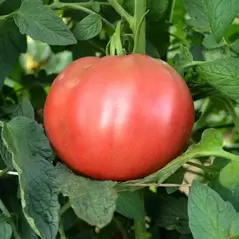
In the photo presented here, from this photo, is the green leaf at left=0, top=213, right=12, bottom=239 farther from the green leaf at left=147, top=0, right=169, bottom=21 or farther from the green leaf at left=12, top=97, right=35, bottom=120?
the green leaf at left=147, top=0, right=169, bottom=21

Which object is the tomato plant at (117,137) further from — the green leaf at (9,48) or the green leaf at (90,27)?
the green leaf at (9,48)

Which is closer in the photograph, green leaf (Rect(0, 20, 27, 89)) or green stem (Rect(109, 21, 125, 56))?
green stem (Rect(109, 21, 125, 56))

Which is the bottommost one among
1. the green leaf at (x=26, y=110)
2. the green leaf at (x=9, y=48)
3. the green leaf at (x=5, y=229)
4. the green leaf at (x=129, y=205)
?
the green leaf at (x=129, y=205)

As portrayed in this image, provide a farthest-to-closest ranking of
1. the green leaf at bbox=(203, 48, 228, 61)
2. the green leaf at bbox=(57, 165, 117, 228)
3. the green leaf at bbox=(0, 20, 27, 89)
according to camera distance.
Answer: the green leaf at bbox=(0, 20, 27, 89)
the green leaf at bbox=(203, 48, 228, 61)
the green leaf at bbox=(57, 165, 117, 228)

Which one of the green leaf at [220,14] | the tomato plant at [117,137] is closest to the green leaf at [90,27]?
the tomato plant at [117,137]

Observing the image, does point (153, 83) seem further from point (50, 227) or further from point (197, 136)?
point (197, 136)

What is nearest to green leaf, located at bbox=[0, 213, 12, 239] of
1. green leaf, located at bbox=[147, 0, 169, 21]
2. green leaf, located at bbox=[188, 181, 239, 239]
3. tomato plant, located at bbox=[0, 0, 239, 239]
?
tomato plant, located at bbox=[0, 0, 239, 239]

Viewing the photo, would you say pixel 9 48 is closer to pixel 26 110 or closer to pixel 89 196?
pixel 26 110
